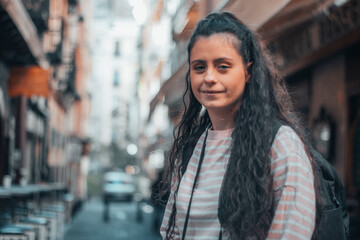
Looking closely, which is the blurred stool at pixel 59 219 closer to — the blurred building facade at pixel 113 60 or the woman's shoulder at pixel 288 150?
the woman's shoulder at pixel 288 150

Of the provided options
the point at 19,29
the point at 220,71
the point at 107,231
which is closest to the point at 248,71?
the point at 220,71

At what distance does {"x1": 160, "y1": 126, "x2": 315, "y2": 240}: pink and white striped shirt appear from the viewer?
1758 mm

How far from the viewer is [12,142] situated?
12.0 m

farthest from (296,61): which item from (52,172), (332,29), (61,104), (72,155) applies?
(72,155)

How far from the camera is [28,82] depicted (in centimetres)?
1120

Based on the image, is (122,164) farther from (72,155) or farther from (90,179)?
(72,155)

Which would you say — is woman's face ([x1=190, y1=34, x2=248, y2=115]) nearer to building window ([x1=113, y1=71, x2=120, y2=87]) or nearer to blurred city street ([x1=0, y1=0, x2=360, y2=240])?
blurred city street ([x1=0, y1=0, x2=360, y2=240])

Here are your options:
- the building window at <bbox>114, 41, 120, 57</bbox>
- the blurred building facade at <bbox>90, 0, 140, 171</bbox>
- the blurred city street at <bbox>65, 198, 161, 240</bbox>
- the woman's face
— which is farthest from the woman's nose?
the building window at <bbox>114, 41, 120, 57</bbox>

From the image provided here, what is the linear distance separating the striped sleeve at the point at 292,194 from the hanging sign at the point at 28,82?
9357mm

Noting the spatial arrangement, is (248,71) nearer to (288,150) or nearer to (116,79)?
(288,150)

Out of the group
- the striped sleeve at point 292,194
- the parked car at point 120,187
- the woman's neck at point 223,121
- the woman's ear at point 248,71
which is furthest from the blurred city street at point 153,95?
the parked car at point 120,187

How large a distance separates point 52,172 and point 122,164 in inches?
1151

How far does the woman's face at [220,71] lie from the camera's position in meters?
1.99

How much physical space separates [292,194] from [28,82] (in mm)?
9985
